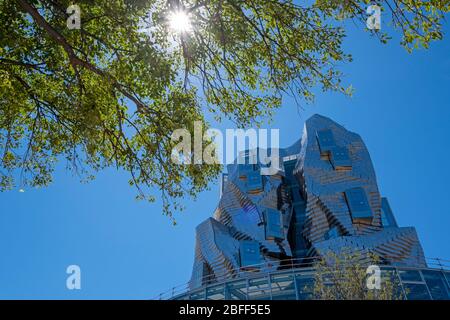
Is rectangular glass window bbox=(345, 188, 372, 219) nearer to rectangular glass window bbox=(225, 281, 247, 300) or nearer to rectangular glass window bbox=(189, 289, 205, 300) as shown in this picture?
rectangular glass window bbox=(225, 281, 247, 300)

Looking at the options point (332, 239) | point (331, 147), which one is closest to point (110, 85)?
point (332, 239)

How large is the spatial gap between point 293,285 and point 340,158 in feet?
62.8

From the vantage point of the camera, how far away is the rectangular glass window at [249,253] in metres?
36.2

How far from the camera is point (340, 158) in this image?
3969 cm

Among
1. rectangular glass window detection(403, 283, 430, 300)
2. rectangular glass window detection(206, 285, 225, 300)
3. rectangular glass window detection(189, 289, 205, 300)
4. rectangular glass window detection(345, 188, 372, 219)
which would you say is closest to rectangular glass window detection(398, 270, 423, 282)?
rectangular glass window detection(403, 283, 430, 300)

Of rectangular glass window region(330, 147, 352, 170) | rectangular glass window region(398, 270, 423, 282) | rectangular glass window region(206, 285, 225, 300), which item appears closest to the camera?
rectangular glass window region(398, 270, 423, 282)

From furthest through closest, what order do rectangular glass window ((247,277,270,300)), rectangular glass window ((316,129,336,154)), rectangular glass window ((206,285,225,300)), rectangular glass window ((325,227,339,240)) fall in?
rectangular glass window ((316,129,336,154)) < rectangular glass window ((325,227,339,240)) < rectangular glass window ((206,285,225,300)) < rectangular glass window ((247,277,270,300))

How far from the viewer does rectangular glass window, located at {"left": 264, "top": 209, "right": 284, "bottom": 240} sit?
3887 cm

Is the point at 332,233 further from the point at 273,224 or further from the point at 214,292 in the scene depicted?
the point at 214,292

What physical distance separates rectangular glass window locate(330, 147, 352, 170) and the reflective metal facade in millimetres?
87

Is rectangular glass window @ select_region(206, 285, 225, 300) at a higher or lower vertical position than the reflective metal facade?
lower

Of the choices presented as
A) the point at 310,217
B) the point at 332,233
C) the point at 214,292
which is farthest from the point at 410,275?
the point at 310,217

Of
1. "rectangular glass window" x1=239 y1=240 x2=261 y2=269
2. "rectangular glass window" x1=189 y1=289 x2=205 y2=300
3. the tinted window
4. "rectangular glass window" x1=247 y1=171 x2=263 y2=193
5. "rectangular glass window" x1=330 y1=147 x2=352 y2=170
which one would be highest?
"rectangular glass window" x1=330 y1=147 x2=352 y2=170
